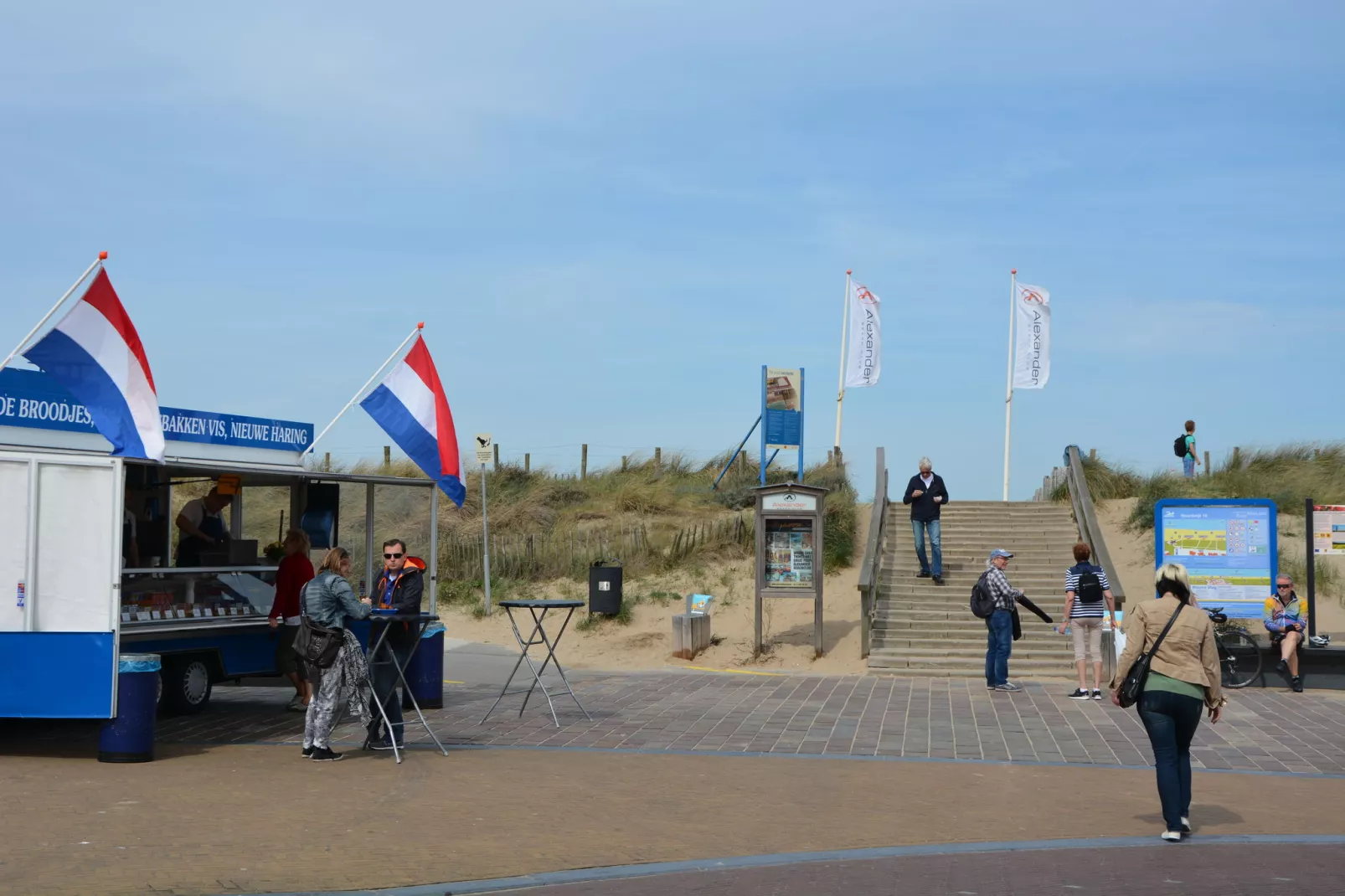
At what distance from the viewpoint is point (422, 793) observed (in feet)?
32.6

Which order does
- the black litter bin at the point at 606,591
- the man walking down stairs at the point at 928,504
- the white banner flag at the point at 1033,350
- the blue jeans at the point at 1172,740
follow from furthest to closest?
the white banner flag at the point at 1033,350 < the black litter bin at the point at 606,591 < the man walking down stairs at the point at 928,504 < the blue jeans at the point at 1172,740

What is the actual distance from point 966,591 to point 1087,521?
3.11 m

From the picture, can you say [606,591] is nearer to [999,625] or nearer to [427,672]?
[999,625]

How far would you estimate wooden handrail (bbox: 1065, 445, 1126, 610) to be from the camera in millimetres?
19359

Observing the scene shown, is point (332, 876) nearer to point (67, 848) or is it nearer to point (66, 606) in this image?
point (67, 848)

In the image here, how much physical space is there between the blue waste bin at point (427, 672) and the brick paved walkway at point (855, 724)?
0.85 ft

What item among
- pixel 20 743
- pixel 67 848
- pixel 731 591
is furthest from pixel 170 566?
pixel 731 591

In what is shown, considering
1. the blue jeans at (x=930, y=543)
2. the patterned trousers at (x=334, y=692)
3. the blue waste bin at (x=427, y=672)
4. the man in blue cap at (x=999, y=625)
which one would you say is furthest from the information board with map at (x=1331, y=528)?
the patterned trousers at (x=334, y=692)

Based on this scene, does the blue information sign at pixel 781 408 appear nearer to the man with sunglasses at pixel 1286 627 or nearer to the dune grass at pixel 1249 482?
the dune grass at pixel 1249 482

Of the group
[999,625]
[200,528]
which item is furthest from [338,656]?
[999,625]

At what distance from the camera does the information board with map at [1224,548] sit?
1866 centimetres

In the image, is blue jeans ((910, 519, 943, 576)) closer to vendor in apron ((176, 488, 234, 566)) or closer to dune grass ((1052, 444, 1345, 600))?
dune grass ((1052, 444, 1345, 600))

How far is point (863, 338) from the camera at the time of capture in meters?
31.0

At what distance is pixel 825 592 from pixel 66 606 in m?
15.5
